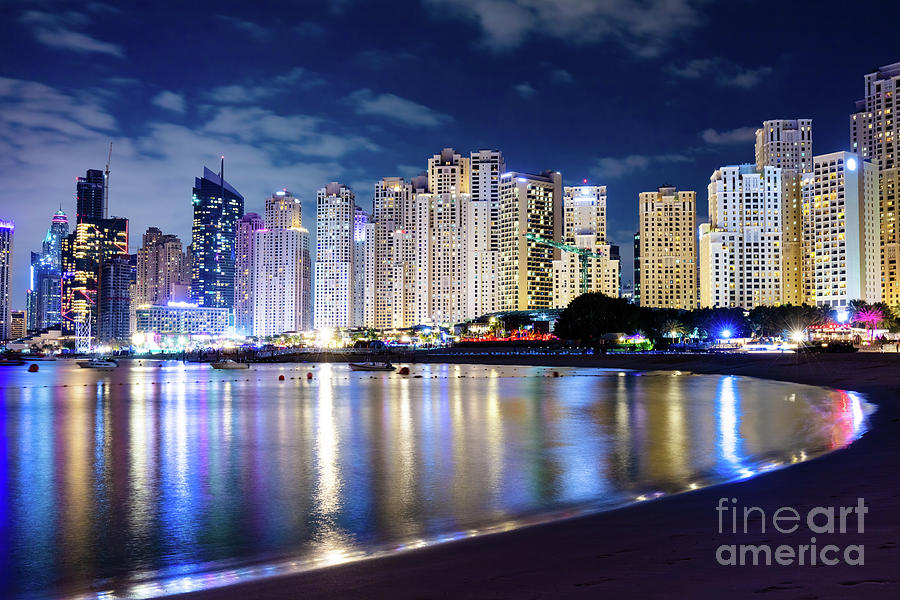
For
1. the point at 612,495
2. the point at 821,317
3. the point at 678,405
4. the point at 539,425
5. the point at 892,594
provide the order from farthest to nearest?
the point at 821,317
the point at 678,405
the point at 539,425
the point at 612,495
the point at 892,594

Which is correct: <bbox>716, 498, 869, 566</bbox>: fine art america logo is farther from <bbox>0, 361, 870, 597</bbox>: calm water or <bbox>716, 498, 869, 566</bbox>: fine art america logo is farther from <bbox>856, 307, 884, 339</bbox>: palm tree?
<bbox>856, 307, 884, 339</bbox>: palm tree

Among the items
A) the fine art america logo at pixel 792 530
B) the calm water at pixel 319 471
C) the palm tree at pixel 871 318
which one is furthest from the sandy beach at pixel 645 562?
the palm tree at pixel 871 318

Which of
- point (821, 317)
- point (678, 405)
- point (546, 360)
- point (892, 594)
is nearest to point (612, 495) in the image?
point (892, 594)

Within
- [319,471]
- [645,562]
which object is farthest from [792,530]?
[319,471]

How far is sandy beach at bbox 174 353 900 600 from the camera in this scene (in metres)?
8.13

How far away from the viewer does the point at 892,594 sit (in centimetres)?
735

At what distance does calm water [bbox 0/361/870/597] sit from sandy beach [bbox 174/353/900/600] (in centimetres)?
140

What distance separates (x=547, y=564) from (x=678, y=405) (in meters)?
33.1

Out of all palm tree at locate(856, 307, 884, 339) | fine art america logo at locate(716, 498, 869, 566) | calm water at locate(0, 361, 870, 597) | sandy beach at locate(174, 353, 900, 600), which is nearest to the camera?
sandy beach at locate(174, 353, 900, 600)

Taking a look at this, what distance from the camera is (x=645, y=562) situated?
938cm

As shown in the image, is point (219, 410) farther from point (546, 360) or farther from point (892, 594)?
point (546, 360)

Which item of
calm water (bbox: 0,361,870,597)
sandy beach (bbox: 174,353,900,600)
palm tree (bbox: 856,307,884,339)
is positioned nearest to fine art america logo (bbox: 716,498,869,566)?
sandy beach (bbox: 174,353,900,600)

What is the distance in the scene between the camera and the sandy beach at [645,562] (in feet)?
26.7

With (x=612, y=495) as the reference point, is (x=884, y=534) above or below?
above
